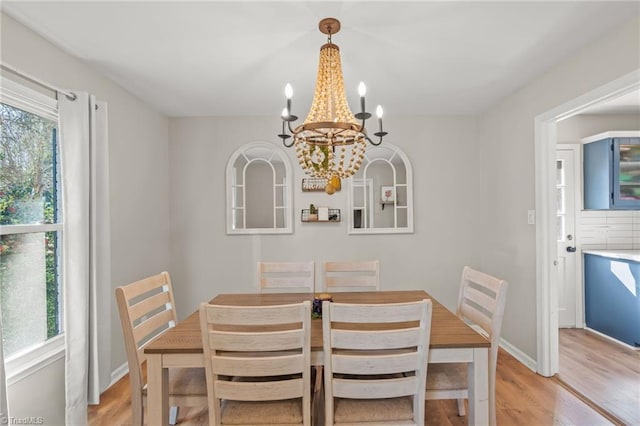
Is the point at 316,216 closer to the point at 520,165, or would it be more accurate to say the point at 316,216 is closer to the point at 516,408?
the point at 520,165

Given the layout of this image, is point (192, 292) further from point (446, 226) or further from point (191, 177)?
point (446, 226)

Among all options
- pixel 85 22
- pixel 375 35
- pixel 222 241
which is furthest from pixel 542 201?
pixel 85 22

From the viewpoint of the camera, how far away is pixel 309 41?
214 cm

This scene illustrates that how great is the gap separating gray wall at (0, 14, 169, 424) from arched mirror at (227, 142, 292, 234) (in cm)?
71

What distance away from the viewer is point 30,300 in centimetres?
207

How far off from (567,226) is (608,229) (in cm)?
45

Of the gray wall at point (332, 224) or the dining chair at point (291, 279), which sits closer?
the dining chair at point (291, 279)

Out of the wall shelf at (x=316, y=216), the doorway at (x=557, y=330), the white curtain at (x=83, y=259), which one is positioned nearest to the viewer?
the white curtain at (x=83, y=259)

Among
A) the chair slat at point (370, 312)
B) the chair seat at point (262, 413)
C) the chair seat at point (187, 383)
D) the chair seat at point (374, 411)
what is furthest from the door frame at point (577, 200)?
the chair seat at point (187, 383)

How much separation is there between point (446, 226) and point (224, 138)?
103 inches

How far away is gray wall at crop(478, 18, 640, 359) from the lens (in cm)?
218

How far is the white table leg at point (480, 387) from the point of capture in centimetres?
152

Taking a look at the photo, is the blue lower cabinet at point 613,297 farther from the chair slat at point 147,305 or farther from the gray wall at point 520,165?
the chair slat at point 147,305

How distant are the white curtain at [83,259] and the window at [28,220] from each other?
0.44ft
